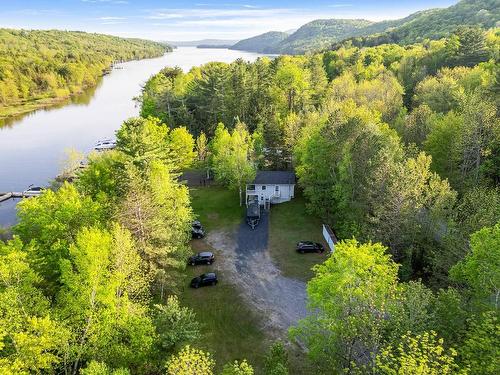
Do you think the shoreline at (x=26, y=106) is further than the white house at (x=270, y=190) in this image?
Yes

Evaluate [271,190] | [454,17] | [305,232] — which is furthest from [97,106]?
[454,17]

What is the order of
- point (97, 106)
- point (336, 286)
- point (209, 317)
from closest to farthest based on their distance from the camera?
point (336, 286)
point (209, 317)
point (97, 106)

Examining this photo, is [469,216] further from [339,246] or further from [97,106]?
[97,106]

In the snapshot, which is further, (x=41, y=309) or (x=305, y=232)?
(x=305, y=232)

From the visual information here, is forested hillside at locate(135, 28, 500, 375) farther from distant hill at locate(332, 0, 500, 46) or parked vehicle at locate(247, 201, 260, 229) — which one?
distant hill at locate(332, 0, 500, 46)

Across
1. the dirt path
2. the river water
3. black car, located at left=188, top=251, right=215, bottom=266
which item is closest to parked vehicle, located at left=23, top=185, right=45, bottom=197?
the river water

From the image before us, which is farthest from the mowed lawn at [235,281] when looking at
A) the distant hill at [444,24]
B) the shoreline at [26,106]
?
the distant hill at [444,24]

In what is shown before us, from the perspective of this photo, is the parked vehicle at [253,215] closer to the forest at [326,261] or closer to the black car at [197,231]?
the forest at [326,261]
